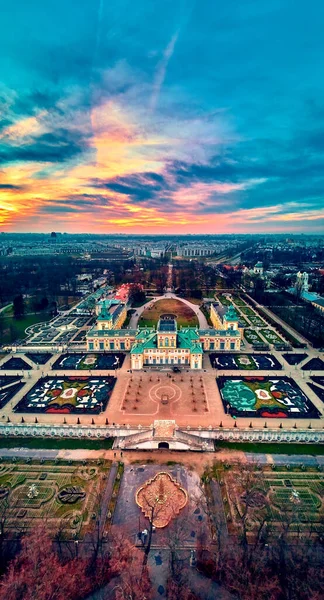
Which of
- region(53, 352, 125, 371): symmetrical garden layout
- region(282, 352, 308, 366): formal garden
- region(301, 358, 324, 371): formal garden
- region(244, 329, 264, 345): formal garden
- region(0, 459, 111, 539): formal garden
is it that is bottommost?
region(0, 459, 111, 539): formal garden

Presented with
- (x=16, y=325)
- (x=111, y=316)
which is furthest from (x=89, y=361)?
(x=16, y=325)

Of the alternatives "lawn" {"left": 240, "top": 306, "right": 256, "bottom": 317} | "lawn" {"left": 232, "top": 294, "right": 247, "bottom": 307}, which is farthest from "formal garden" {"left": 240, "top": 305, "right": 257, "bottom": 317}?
"lawn" {"left": 232, "top": 294, "right": 247, "bottom": 307}

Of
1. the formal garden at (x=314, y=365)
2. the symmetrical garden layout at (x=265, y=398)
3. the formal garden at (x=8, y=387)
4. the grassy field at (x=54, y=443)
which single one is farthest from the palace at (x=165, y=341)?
the grassy field at (x=54, y=443)

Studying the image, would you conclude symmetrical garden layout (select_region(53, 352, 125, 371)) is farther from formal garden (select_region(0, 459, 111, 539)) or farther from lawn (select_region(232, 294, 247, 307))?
lawn (select_region(232, 294, 247, 307))

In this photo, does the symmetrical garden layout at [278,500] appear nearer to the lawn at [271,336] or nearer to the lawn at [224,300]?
the lawn at [271,336]

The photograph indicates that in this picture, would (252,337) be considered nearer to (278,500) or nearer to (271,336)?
(271,336)

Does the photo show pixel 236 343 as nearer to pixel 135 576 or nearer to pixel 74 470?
pixel 74 470
